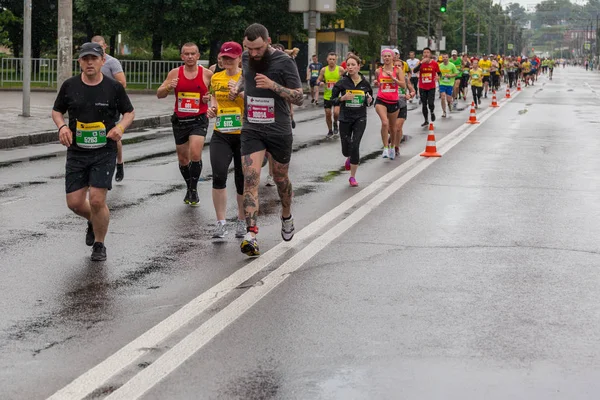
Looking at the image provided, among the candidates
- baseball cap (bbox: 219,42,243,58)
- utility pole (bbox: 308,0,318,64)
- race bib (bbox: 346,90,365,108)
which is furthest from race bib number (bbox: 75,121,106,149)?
utility pole (bbox: 308,0,318,64)

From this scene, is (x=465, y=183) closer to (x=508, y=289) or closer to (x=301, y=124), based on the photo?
(x=508, y=289)

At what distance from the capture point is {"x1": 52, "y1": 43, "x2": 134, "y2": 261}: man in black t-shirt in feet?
28.3

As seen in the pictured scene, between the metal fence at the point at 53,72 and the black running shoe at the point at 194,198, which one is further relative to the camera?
the metal fence at the point at 53,72

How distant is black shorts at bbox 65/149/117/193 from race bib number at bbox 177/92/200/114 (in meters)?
3.11

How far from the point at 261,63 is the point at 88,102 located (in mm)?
1361

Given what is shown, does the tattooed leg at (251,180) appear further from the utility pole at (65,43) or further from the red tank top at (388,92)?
the utility pole at (65,43)

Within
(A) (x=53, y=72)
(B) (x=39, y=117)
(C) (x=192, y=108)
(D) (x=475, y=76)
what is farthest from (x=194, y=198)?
(A) (x=53, y=72)

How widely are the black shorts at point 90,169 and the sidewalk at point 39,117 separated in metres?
11.0

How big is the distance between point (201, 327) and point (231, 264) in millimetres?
2096

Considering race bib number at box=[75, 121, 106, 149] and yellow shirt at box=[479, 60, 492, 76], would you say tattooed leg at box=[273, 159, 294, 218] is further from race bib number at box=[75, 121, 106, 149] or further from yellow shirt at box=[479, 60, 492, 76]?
yellow shirt at box=[479, 60, 492, 76]

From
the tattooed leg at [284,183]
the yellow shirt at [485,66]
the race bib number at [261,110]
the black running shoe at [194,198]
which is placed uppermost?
the yellow shirt at [485,66]

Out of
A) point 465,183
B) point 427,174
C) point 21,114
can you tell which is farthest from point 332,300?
point 21,114

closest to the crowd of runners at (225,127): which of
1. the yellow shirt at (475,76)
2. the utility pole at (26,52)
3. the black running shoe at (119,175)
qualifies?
the black running shoe at (119,175)

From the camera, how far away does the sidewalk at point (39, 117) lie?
801 inches
